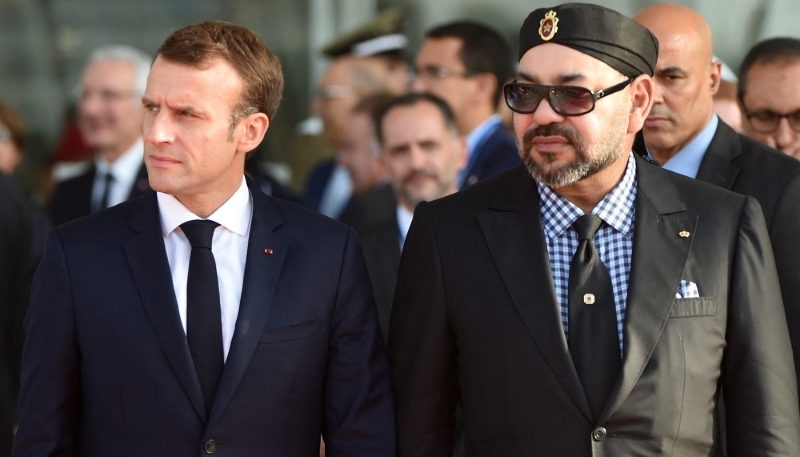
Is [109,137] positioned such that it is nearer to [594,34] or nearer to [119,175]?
[119,175]

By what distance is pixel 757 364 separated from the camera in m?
3.33

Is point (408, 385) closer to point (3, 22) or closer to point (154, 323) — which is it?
point (154, 323)

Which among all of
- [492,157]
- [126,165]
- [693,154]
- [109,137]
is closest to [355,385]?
[693,154]

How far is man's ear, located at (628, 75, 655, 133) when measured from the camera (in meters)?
3.56

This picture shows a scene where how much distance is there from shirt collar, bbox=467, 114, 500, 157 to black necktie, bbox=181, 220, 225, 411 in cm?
366

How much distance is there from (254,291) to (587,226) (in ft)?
3.19

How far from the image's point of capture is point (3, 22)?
353 inches

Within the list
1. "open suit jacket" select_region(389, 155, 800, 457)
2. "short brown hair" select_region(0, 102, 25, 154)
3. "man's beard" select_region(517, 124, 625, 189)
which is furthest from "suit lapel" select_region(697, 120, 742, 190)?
"short brown hair" select_region(0, 102, 25, 154)

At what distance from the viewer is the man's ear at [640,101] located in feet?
11.7

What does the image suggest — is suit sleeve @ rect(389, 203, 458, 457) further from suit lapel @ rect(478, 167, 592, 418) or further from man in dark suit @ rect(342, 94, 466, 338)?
man in dark suit @ rect(342, 94, 466, 338)

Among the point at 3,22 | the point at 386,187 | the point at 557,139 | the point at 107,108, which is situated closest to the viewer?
the point at 557,139

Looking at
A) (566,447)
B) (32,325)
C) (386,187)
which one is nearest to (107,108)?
(386,187)

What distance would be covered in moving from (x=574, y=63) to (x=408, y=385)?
1058 millimetres

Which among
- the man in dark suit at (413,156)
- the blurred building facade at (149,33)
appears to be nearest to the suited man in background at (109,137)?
the man in dark suit at (413,156)
